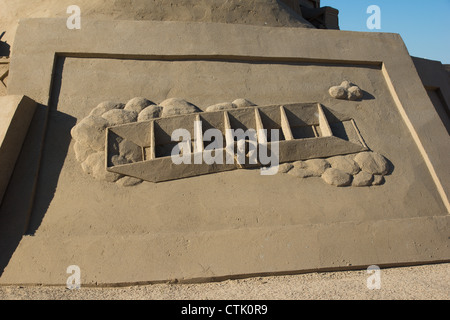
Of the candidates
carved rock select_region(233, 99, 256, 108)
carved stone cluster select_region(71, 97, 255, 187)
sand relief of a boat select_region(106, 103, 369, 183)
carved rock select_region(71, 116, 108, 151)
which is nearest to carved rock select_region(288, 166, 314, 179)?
sand relief of a boat select_region(106, 103, 369, 183)

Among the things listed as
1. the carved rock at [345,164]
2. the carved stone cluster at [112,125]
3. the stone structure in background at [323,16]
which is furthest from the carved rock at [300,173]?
the stone structure in background at [323,16]

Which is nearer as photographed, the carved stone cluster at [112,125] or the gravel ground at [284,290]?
the gravel ground at [284,290]

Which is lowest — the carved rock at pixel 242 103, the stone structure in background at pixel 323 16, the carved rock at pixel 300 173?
the carved rock at pixel 300 173

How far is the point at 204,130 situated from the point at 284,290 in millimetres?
1997

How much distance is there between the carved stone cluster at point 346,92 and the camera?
494cm

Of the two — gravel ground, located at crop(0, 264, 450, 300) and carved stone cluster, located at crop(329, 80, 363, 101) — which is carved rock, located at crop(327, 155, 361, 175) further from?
gravel ground, located at crop(0, 264, 450, 300)

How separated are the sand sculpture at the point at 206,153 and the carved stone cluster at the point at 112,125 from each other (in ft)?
0.05

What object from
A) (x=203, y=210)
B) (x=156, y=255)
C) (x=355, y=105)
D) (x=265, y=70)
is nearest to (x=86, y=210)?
(x=156, y=255)

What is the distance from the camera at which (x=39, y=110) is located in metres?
4.21

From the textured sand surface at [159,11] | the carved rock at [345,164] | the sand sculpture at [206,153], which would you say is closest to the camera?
the sand sculpture at [206,153]

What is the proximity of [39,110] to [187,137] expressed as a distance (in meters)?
1.65

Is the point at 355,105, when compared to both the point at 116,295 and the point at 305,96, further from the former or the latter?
the point at 116,295

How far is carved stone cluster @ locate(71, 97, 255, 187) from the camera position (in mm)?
4000

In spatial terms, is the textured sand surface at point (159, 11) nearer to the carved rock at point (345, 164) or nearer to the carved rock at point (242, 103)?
the carved rock at point (242, 103)
